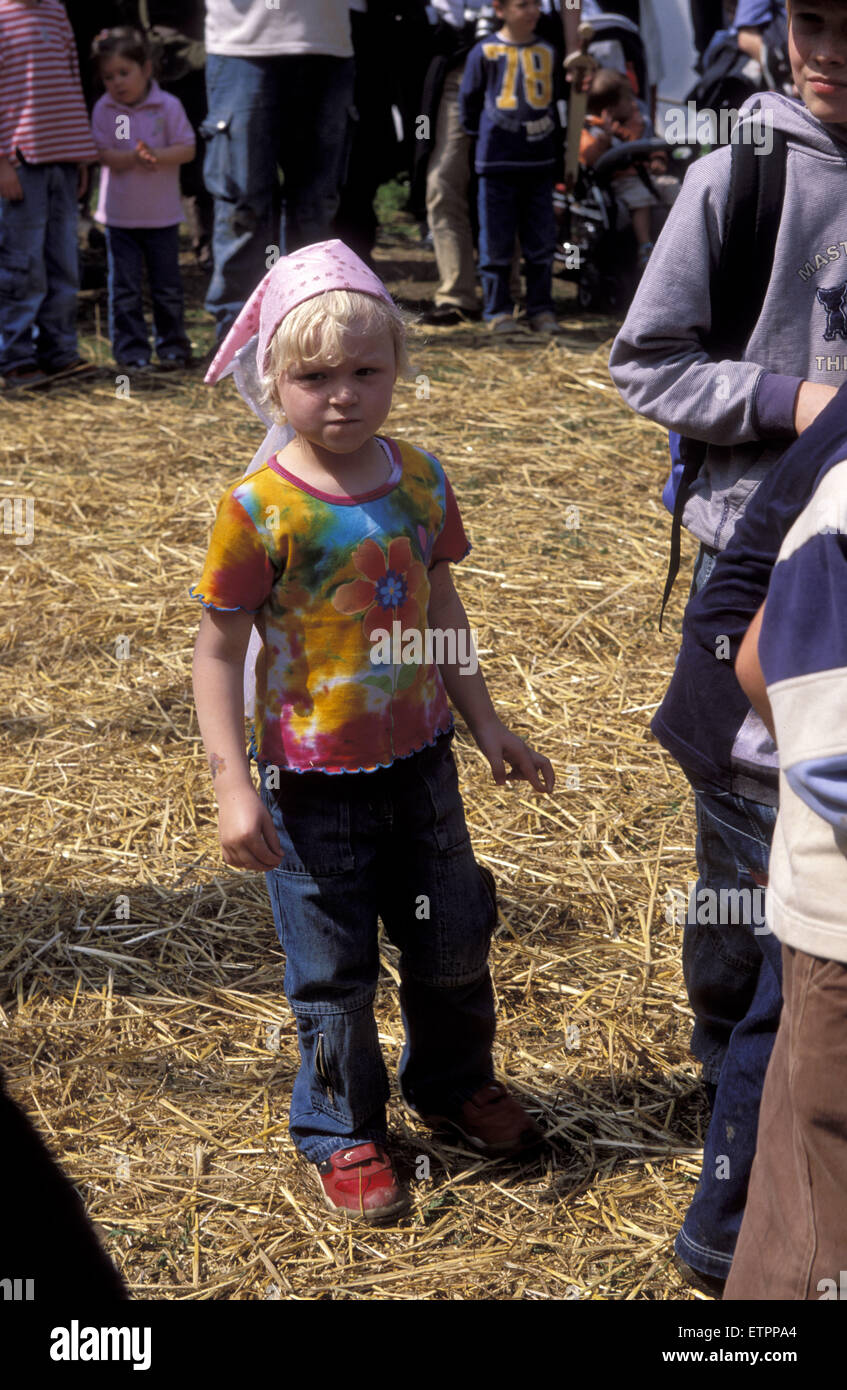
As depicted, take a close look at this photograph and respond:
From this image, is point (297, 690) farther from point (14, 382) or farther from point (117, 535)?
point (14, 382)

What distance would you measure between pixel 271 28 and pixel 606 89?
5007 millimetres

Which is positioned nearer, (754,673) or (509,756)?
(754,673)

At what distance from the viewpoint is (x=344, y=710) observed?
2.48 m

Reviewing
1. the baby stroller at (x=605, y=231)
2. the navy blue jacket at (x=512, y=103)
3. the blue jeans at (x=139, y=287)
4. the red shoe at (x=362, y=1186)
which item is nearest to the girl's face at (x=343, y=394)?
the red shoe at (x=362, y=1186)

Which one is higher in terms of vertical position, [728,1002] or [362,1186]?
[728,1002]

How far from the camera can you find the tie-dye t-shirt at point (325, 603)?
243 cm

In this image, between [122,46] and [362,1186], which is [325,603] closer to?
[362,1186]

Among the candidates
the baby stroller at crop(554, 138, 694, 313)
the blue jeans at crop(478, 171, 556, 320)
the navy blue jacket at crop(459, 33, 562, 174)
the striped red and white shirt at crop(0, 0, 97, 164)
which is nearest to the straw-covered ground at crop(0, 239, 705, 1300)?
the striped red and white shirt at crop(0, 0, 97, 164)

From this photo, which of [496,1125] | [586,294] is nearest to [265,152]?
[586,294]

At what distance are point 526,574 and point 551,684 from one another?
96cm

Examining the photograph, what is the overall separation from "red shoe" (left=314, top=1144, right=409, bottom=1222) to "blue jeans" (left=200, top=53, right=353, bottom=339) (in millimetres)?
5436

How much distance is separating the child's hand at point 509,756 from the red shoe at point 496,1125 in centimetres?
60

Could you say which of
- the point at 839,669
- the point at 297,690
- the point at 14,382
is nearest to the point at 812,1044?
the point at 839,669

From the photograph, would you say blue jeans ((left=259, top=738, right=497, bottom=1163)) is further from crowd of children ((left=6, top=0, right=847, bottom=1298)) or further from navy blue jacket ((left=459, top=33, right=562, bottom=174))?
navy blue jacket ((left=459, top=33, right=562, bottom=174))
